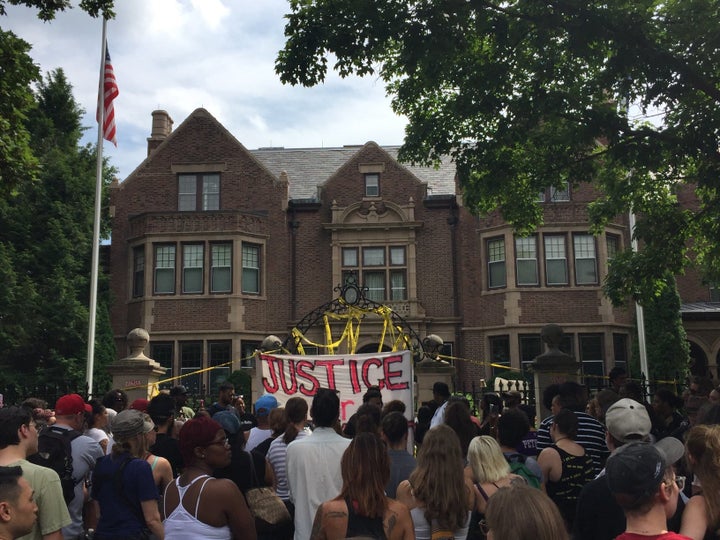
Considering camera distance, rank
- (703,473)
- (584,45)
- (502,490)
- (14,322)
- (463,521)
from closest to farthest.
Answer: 1. (502,490)
2. (703,473)
3. (463,521)
4. (584,45)
5. (14,322)

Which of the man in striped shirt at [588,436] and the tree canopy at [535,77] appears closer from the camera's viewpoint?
the man in striped shirt at [588,436]

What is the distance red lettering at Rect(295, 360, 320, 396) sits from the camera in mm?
12266

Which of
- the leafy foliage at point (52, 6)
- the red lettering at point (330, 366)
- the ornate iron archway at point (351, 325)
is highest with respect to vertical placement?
the leafy foliage at point (52, 6)

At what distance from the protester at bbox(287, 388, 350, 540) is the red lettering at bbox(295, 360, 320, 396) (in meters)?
6.59

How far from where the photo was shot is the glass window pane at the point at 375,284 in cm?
2700

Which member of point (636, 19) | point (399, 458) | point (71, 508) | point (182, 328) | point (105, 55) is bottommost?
point (71, 508)

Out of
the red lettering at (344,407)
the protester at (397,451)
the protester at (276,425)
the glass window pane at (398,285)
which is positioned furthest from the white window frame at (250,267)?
the protester at (397,451)

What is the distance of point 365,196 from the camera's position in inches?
1092

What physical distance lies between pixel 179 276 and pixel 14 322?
5.66 meters

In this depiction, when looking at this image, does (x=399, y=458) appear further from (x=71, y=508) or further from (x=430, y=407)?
(x=430, y=407)

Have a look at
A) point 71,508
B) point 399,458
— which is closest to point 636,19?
point 399,458

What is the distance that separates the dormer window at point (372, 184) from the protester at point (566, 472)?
2257cm

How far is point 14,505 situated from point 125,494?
140 cm

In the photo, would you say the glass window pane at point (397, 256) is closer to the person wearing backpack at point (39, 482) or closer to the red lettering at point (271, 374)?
the red lettering at point (271, 374)
